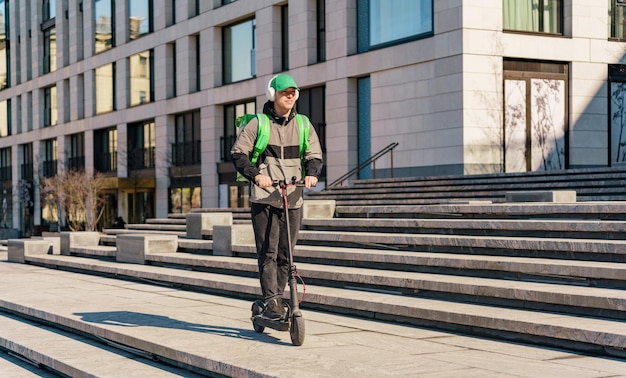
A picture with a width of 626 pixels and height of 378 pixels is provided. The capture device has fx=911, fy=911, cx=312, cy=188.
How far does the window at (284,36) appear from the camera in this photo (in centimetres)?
3283

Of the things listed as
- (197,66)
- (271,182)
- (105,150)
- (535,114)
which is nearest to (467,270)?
(271,182)

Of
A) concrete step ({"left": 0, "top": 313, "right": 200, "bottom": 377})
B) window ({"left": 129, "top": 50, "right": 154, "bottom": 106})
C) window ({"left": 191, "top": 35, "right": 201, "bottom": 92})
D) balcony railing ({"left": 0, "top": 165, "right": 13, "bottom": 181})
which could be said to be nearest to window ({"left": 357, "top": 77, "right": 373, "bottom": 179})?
window ({"left": 191, "top": 35, "right": 201, "bottom": 92})

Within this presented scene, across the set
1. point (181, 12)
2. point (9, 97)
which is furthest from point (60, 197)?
point (9, 97)

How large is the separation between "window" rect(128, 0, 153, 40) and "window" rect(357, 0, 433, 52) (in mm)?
16177

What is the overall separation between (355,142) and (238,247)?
49.6ft

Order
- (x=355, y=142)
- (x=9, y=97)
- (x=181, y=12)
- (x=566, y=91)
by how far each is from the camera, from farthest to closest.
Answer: (x=9, y=97), (x=181, y=12), (x=355, y=142), (x=566, y=91)

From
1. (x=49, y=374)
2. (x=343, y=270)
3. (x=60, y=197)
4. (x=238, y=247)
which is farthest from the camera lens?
(x=60, y=197)

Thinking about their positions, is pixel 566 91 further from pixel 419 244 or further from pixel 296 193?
pixel 296 193

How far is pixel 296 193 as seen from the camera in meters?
8.00

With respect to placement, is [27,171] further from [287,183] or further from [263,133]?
[287,183]

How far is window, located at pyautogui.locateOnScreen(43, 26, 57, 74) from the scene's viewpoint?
53906mm

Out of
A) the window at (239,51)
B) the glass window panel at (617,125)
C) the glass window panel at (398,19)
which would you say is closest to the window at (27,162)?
the window at (239,51)

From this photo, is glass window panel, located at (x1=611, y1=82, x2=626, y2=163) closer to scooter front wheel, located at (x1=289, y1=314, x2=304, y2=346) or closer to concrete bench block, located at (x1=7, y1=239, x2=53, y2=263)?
concrete bench block, located at (x1=7, y1=239, x2=53, y2=263)

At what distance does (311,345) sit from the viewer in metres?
7.59
